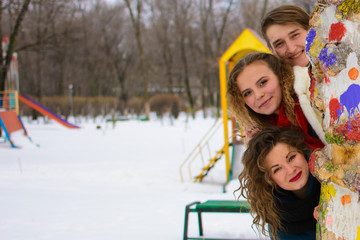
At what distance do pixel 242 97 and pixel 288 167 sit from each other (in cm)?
61

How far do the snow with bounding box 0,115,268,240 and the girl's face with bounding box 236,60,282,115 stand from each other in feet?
10.2

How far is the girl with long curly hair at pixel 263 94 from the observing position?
2180mm

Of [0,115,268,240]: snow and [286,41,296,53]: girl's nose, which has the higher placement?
[286,41,296,53]: girl's nose

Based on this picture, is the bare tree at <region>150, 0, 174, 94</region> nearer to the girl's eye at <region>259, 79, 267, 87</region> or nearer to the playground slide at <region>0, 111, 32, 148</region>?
the playground slide at <region>0, 111, 32, 148</region>

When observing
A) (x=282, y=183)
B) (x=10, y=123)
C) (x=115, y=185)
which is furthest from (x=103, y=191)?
(x=10, y=123)

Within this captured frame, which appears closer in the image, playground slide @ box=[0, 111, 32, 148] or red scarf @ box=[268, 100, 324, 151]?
red scarf @ box=[268, 100, 324, 151]

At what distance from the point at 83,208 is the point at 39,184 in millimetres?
2682

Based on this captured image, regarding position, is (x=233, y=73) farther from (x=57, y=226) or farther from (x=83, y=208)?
(x=83, y=208)

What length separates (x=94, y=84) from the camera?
45594 millimetres

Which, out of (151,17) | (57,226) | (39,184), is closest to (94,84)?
(151,17)

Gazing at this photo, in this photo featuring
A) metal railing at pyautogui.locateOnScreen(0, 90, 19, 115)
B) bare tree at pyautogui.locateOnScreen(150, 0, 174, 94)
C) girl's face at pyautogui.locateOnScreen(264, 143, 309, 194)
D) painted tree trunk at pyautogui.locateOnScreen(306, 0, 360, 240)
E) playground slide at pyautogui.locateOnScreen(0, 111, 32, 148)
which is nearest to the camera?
painted tree trunk at pyautogui.locateOnScreen(306, 0, 360, 240)

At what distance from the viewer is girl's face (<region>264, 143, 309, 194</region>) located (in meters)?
1.91

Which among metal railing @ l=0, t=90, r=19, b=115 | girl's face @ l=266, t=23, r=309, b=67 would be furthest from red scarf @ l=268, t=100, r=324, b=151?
metal railing @ l=0, t=90, r=19, b=115

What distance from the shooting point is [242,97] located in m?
2.38
